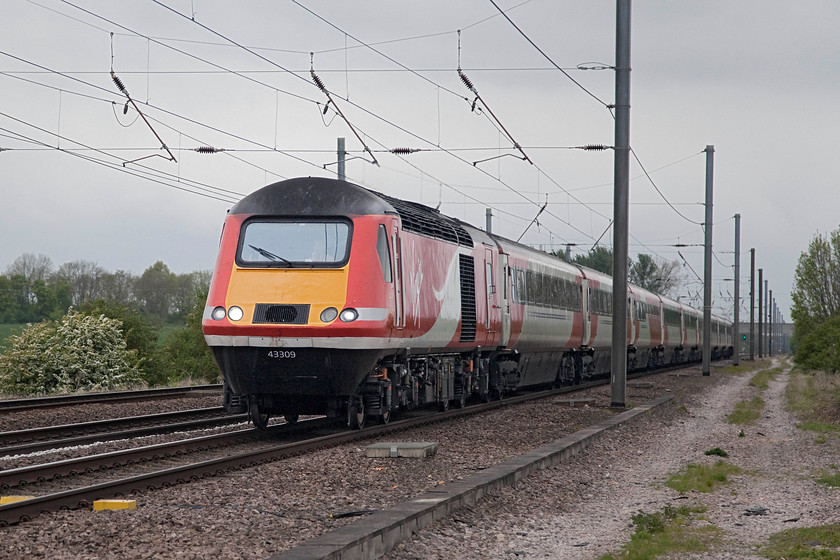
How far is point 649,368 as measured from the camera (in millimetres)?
44812

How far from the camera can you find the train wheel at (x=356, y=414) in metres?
14.6

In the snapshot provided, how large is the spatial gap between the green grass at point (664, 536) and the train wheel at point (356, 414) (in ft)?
20.0

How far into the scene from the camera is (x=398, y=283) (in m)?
14.6

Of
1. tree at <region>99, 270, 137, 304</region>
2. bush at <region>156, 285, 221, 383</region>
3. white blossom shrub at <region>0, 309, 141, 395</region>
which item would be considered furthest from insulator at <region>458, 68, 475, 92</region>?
tree at <region>99, 270, 137, 304</region>

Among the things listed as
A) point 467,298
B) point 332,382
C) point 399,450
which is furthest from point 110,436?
point 467,298

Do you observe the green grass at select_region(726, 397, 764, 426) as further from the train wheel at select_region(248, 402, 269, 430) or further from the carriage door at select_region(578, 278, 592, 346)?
the train wheel at select_region(248, 402, 269, 430)

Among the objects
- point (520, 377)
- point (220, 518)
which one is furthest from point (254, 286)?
point (520, 377)

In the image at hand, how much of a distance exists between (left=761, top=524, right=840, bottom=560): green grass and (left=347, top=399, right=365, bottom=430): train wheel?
7246 millimetres

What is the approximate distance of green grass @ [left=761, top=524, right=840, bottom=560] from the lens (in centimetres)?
727

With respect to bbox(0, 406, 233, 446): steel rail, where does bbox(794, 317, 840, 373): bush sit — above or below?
above

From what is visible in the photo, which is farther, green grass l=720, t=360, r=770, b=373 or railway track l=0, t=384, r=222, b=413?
green grass l=720, t=360, r=770, b=373

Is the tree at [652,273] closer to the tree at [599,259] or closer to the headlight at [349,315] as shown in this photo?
the tree at [599,259]

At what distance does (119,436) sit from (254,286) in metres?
2.90

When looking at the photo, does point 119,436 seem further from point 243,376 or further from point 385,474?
point 385,474
